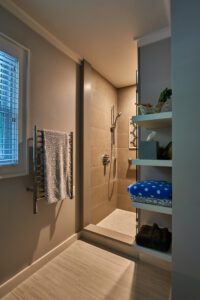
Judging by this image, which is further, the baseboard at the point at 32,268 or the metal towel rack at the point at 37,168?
the metal towel rack at the point at 37,168

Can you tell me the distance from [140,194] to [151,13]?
1.54 m

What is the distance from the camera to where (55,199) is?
1.60 metres

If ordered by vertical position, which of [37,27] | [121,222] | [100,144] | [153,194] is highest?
[37,27]

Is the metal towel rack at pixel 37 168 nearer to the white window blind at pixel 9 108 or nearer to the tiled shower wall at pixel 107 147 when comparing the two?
the white window blind at pixel 9 108

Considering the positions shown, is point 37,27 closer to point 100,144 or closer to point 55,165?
point 55,165

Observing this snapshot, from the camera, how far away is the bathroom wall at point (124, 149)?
117 inches

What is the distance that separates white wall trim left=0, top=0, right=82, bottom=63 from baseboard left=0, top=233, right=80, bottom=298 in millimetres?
2156

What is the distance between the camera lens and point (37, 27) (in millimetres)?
1548

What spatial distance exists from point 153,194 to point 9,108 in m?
1.33

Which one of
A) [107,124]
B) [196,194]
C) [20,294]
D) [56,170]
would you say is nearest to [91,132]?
[107,124]

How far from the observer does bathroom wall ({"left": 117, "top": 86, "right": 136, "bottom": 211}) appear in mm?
2961

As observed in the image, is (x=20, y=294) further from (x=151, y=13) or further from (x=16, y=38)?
(x=151, y=13)

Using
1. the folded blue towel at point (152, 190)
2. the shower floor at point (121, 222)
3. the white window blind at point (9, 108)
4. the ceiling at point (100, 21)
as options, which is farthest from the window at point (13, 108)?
the shower floor at point (121, 222)

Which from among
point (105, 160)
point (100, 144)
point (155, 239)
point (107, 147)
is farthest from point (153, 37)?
point (155, 239)
